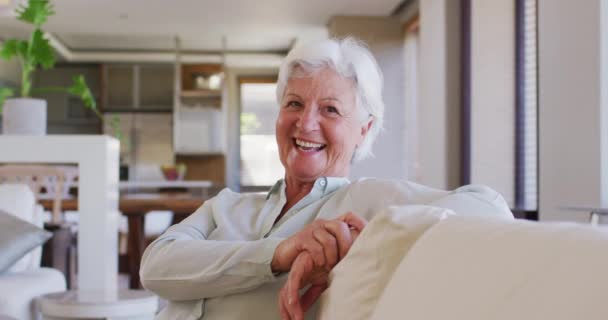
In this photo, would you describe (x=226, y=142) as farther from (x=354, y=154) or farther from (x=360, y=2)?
(x=354, y=154)

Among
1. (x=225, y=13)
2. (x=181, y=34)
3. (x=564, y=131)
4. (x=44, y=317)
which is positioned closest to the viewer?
(x=44, y=317)

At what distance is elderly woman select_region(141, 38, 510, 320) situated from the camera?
124 centimetres

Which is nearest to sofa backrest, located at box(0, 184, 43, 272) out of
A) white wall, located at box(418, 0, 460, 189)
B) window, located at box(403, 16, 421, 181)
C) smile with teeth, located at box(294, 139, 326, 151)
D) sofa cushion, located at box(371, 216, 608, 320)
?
smile with teeth, located at box(294, 139, 326, 151)

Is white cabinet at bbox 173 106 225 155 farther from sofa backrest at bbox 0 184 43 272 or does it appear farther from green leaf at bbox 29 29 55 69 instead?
sofa backrest at bbox 0 184 43 272

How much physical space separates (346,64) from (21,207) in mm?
2038

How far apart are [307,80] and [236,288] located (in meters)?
0.46

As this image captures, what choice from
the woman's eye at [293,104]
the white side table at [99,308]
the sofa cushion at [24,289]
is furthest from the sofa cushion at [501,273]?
the sofa cushion at [24,289]

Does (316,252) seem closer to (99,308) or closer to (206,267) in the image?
(206,267)

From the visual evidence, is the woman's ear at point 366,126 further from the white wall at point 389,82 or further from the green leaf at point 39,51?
the white wall at point 389,82

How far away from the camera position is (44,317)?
99.5 inches

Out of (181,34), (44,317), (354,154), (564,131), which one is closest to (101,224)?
(44,317)

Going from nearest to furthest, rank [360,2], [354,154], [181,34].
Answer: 1. [354,154]
2. [360,2]
3. [181,34]

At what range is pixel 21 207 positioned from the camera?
10.2 feet

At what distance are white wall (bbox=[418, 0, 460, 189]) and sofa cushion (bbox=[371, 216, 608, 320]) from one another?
551 cm
